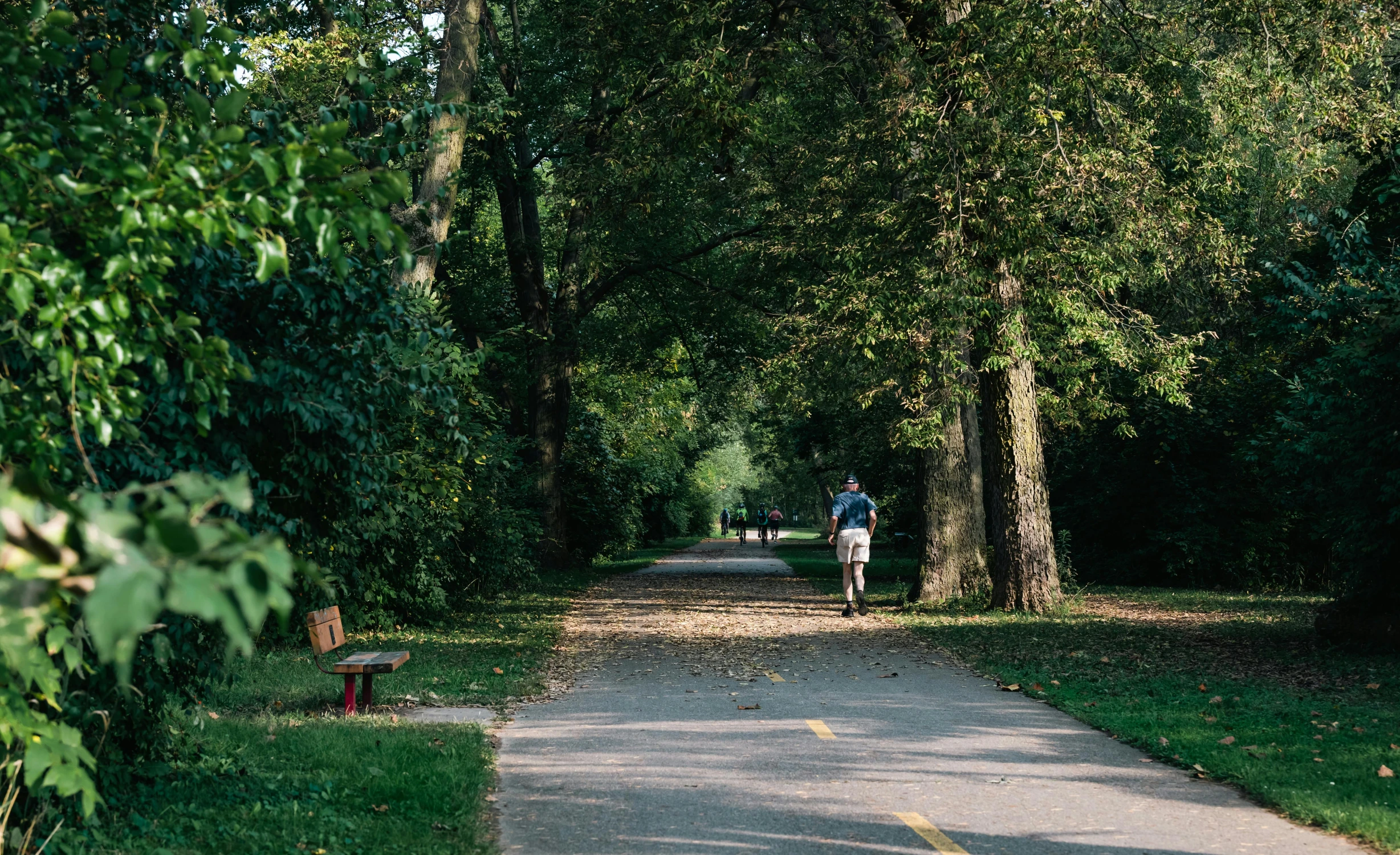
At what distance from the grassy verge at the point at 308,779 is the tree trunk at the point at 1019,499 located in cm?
846

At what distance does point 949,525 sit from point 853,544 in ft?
8.02

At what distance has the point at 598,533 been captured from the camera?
32.2 m

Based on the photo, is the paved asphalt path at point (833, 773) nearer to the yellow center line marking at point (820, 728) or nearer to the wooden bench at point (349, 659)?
the yellow center line marking at point (820, 728)

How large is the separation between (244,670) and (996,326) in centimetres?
945

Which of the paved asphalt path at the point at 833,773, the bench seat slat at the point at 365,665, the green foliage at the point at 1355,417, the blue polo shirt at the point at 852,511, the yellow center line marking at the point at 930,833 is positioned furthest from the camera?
the blue polo shirt at the point at 852,511

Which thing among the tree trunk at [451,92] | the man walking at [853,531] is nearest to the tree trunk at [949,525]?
the man walking at [853,531]

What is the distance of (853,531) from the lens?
59.8 feet

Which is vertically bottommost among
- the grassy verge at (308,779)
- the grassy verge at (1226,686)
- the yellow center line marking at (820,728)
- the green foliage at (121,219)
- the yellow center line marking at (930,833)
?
the grassy verge at (1226,686)

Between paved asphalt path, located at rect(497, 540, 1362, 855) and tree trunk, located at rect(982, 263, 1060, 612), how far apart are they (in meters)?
4.30

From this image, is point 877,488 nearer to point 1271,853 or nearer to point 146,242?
point 1271,853

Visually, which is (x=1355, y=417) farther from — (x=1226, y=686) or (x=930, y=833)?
(x=930, y=833)

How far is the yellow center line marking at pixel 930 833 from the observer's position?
588 cm

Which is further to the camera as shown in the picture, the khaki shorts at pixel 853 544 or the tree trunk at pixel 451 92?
the khaki shorts at pixel 853 544

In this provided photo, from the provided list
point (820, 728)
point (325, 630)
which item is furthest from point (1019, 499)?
point (325, 630)
